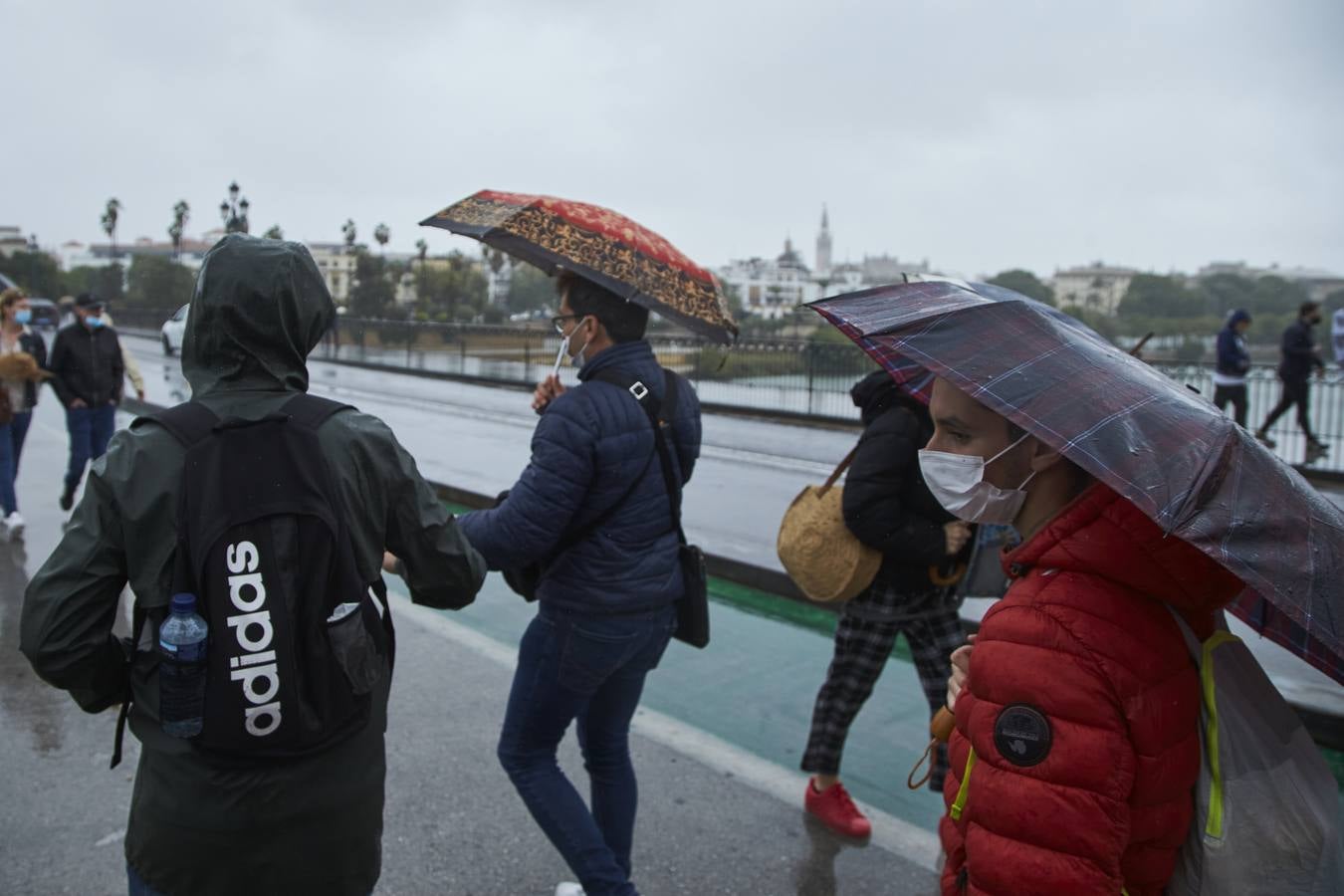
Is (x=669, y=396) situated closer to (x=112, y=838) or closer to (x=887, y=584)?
(x=887, y=584)

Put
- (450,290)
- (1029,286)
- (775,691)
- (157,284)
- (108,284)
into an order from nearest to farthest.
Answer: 1. (775,691)
2. (1029,286)
3. (450,290)
4. (157,284)
5. (108,284)

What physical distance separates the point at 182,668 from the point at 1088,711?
1.46 metres

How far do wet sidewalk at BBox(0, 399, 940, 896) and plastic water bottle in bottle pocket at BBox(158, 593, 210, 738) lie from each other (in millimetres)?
1805

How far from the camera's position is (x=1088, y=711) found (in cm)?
159

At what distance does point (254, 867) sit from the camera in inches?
78.3

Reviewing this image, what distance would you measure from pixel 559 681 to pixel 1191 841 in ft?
5.64

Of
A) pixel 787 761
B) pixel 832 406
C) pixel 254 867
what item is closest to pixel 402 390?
pixel 832 406

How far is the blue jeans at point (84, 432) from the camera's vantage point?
341 inches

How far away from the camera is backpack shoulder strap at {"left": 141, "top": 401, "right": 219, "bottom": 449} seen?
191 cm

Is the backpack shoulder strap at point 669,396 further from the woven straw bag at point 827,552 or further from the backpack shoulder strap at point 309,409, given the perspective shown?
the backpack shoulder strap at point 309,409

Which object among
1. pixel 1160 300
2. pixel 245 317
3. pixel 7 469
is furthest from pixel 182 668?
pixel 1160 300

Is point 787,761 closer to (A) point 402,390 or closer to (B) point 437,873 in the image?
(B) point 437,873

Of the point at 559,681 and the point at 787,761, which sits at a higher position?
the point at 559,681

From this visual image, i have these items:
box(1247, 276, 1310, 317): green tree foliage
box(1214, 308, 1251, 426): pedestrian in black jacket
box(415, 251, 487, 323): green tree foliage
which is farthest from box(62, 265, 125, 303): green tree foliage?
box(1214, 308, 1251, 426): pedestrian in black jacket
